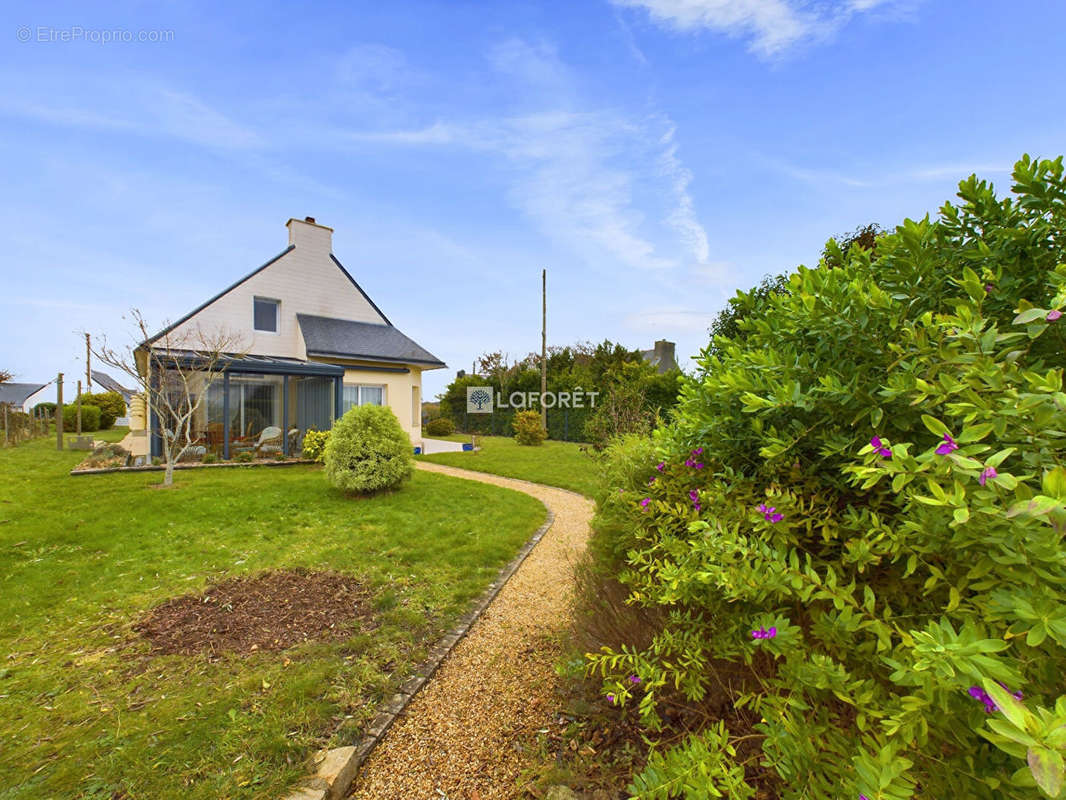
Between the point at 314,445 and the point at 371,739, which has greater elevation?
the point at 314,445

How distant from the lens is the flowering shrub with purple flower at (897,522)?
0.96m

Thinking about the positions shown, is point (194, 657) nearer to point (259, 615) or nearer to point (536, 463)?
point (259, 615)

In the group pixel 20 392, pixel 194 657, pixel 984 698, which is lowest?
pixel 194 657

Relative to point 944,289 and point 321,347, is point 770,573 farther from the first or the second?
point 321,347

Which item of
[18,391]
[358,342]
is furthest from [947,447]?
[18,391]

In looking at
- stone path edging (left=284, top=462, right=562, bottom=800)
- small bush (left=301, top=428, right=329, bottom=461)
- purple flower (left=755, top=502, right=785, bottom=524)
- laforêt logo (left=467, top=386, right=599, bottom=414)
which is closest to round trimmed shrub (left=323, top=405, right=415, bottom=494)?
stone path edging (left=284, top=462, right=562, bottom=800)

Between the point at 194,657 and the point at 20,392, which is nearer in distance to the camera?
the point at 194,657

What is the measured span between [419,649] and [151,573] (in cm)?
378

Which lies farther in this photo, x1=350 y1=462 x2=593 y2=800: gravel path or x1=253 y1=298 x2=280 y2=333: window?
x1=253 y1=298 x2=280 y2=333: window

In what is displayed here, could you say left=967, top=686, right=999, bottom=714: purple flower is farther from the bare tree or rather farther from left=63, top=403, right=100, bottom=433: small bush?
left=63, top=403, right=100, bottom=433: small bush

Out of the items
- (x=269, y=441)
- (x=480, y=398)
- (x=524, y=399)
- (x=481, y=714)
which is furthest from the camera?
(x=480, y=398)

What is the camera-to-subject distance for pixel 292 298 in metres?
17.4

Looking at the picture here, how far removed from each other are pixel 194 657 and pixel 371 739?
1882 millimetres

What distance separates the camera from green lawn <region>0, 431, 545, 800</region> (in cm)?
250
